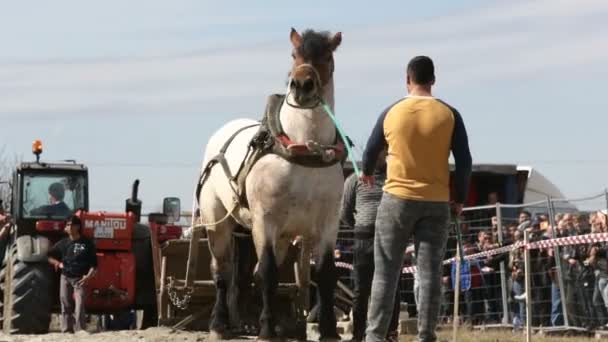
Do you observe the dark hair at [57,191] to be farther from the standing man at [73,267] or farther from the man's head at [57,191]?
the standing man at [73,267]

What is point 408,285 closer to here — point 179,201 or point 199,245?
point 179,201

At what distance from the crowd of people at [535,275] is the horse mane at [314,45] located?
609 centimetres

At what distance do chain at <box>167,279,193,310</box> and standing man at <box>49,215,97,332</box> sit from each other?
3.01 metres

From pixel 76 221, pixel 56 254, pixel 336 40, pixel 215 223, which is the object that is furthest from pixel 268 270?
pixel 56 254

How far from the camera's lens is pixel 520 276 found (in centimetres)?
1991

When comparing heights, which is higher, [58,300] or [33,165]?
[33,165]

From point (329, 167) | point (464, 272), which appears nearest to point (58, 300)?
point (464, 272)

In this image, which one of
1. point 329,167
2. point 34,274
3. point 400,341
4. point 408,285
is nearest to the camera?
point 329,167

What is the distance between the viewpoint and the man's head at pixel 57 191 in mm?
19914

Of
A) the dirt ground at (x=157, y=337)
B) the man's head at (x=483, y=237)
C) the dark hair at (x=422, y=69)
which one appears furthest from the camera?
the man's head at (x=483, y=237)

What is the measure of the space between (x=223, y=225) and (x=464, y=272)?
248 inches

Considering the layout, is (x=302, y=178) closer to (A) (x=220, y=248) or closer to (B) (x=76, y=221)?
(A) (x=220, y=248)

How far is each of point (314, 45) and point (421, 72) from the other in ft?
7.40

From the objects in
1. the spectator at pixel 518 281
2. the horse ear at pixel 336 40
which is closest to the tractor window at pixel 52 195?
the spectator at pixel 518 281
